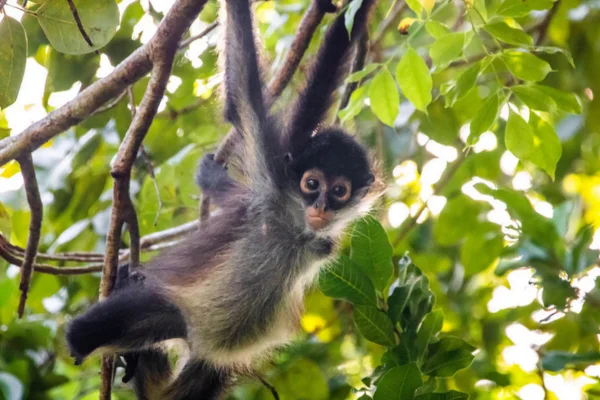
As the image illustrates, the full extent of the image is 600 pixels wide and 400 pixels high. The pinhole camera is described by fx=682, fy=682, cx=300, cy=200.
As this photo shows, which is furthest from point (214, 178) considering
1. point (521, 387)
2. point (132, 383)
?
point (521, 387)

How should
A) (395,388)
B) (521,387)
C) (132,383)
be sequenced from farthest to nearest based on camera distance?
(521,387) < (132,383) < (395,388)

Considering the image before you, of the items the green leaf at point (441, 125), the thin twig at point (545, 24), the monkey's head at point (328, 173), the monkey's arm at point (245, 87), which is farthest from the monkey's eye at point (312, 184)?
→ the thin twig at point (545, 24)

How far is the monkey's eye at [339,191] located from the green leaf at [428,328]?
1.10 metres

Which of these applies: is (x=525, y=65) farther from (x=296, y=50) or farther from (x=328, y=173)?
(x=296, y=50)

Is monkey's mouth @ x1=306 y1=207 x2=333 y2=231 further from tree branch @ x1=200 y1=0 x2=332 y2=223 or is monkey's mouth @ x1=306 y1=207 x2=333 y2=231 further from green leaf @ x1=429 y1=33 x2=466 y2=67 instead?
green leaf @ x1=429 y1=33 x2=466 y2=67

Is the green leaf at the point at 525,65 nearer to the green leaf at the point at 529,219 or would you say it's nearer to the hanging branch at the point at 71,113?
the green leaf at the point at 529,219

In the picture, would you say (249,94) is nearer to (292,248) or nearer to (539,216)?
(292,248)

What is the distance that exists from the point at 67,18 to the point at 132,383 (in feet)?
7.56

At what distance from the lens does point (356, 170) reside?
376 centimetres

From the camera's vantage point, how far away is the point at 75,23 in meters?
2.82

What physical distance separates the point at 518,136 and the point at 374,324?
3.19 ft

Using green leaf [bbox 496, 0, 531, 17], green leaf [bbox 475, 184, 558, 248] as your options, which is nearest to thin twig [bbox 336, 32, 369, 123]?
green leaf [bbox 475, 184, 558, 248]

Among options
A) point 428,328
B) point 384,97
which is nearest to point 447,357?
point 428,328

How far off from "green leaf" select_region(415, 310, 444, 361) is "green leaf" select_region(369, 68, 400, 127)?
32.2 inches
